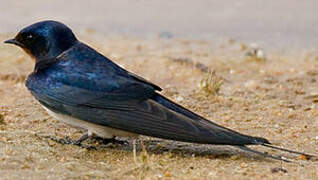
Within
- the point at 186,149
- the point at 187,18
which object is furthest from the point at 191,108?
the point at 187,18

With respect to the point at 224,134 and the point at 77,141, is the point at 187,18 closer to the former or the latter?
the point at 77,141

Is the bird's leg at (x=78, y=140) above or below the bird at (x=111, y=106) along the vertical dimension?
A: below

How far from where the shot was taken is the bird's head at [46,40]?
414 centimetres

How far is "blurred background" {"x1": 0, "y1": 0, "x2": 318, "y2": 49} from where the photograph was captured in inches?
316

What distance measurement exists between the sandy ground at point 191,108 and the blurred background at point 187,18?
14.2 inches

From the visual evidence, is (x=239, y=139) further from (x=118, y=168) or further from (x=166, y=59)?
(x=166, y=59)

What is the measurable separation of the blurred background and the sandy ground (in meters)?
0.36

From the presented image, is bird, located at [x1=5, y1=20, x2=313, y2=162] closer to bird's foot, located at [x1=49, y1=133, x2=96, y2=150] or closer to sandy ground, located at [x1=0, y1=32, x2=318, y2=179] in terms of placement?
bird's foot, located at [x1=49, y1=133, x2=96, y2=150]

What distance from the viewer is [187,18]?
867 centimetres

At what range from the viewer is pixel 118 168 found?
3645 millimetres

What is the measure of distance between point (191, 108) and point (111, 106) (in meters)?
1.26

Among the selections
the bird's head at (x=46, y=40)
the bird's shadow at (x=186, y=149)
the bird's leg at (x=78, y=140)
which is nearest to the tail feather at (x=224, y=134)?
the bird's shadow at (x=186, y=149)

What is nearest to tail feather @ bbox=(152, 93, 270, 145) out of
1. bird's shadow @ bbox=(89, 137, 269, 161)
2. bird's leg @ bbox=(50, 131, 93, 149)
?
bird's shadow @ bbox=(89, 137, 269, 161)

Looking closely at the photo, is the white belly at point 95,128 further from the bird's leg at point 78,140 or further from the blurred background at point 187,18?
the blurred background at point 187,18
